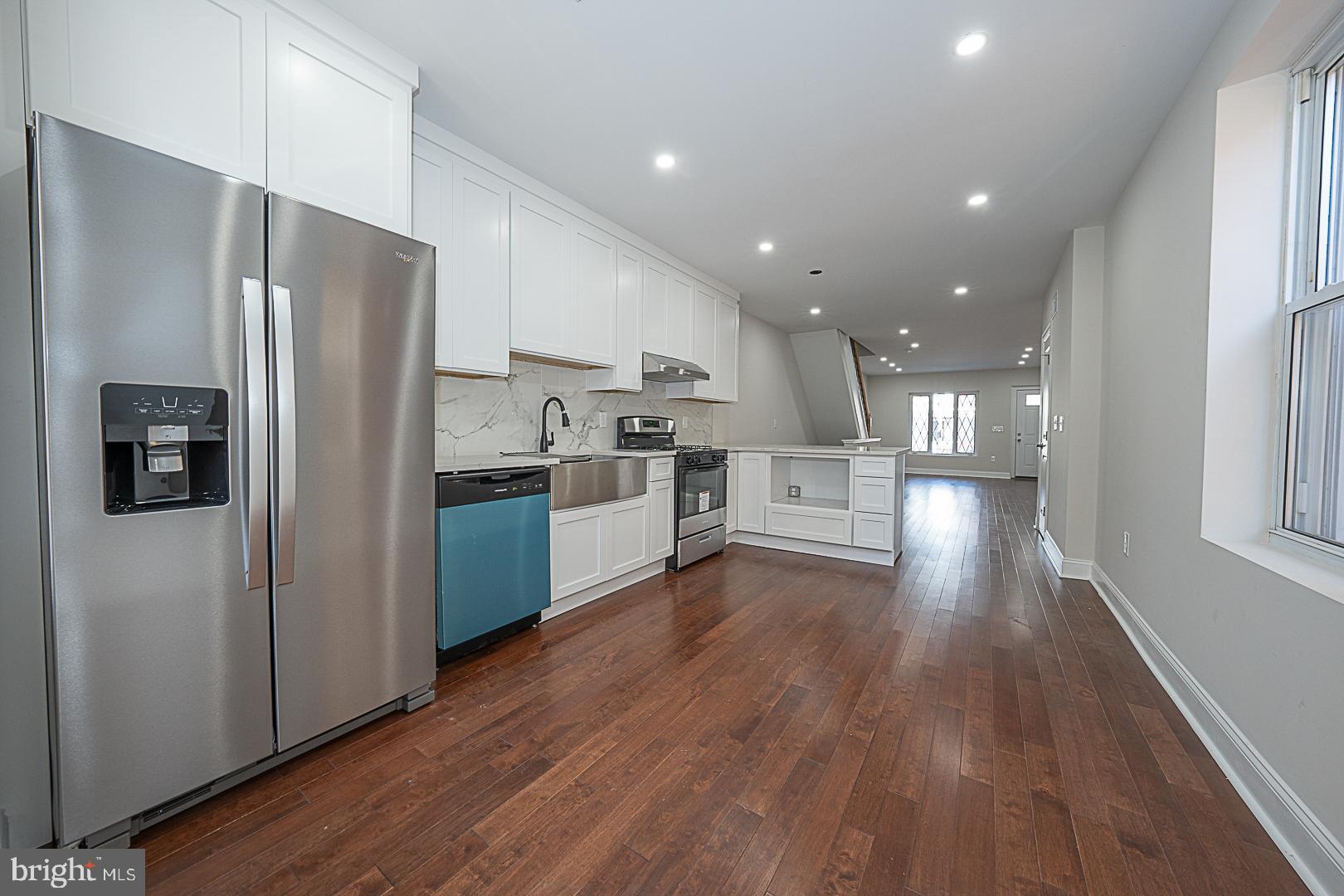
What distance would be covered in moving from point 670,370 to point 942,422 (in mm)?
10649

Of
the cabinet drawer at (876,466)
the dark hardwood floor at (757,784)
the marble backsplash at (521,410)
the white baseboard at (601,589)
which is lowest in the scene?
the dark hardwood floor at (757,784)

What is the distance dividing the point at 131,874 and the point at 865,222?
4.47m

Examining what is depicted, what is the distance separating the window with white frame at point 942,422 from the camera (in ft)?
39.6

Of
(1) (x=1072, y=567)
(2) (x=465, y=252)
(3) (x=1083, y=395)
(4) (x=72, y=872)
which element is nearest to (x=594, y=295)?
(2) (x=465, y=252)

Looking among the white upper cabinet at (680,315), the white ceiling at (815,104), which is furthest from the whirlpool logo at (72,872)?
the white upper cabinet at (680,315)

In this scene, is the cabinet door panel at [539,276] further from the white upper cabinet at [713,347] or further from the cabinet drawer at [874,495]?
the cabinet drawer at [874,495]

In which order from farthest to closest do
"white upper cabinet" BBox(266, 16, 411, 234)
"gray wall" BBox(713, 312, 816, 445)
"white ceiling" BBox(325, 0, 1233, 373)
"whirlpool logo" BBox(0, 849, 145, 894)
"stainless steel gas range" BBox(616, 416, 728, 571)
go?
"gray wall" BBox(713, 312, 816, 445)
"stainless steel gas range" BBox(616, 416, 728, 571)
"white ceiling" BBox(325, 0, 1233, 373)
"white upper cabinet" BBox(266, 16, 411, 234)
"whirlpool logo" BBox(0, 849, 145, 894)

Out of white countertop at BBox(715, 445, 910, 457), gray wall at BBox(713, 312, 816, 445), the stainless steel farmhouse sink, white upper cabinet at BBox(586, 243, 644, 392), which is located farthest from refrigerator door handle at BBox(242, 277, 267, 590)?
gray wall at BBox(713, 312, 816, 445)

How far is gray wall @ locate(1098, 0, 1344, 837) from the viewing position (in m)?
1.34

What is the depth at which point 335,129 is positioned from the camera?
1.87m

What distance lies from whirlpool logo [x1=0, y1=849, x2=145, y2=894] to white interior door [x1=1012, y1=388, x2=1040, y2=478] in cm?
1357

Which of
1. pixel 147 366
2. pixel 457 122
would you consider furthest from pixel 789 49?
pixel 147 366

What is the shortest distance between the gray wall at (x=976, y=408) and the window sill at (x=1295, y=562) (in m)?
11.0

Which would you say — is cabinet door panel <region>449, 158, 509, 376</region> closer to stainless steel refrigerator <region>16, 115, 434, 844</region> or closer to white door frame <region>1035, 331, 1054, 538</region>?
stainless steel refrigerator <region>16, 115, 434, 844</region>
